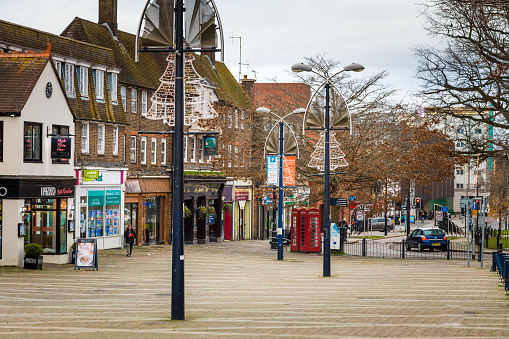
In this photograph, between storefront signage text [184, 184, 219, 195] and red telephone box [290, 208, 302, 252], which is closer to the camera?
red telephone box [290, 208, 302, 252]

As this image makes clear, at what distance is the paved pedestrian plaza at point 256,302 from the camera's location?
12984mm

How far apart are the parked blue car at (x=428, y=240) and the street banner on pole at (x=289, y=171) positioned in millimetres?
13661

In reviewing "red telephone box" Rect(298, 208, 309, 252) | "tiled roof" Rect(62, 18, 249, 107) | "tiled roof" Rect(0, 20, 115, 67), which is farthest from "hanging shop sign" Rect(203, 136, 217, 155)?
"tiled roof" Rect(0, 20, 115, 67)

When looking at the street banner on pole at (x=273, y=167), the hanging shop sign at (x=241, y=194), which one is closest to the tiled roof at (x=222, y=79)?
the hanging shop sign at (x=241, y=194)

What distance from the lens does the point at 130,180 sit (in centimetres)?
4356

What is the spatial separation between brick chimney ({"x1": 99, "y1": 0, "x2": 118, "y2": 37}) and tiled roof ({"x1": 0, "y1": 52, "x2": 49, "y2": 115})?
48.5 feet

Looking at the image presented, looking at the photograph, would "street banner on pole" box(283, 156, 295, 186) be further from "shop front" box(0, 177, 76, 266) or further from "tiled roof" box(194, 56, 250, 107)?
"tiled roof" box(194, 56, 250, 107)

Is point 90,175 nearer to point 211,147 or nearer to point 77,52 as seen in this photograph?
point 77,52

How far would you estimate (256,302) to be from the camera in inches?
703

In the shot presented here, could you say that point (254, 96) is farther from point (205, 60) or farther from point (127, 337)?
point (127, 337)

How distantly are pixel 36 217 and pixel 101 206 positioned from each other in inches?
365

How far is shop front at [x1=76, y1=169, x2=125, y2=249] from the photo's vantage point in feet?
126

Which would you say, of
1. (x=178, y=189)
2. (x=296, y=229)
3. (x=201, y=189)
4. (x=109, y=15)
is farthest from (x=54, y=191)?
(x=201, y=189)

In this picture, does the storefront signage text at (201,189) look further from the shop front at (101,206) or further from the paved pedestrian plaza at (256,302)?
the paved pedestrian plaza at (256,302)
